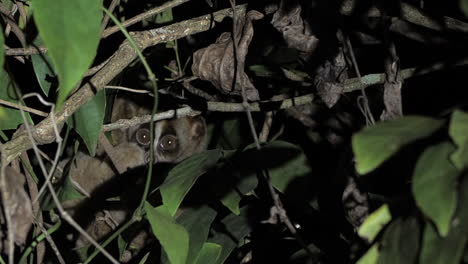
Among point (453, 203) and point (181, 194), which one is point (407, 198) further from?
point (181, 194)

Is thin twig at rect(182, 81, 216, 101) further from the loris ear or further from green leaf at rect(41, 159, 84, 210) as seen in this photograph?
the loris ear

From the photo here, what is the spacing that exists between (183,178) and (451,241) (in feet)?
2.42

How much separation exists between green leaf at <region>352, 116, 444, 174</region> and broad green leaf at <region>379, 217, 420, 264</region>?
0.30 feet

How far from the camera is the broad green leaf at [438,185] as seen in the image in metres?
0.58

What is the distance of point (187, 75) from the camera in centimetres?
172

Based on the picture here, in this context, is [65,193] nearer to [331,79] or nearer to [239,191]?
[239,191]

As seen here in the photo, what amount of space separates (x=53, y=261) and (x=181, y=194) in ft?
2.91

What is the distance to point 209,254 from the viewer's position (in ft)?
4.32

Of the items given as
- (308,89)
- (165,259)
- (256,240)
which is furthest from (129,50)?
(256,240)

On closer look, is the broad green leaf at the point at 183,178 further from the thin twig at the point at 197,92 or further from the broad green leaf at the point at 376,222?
the broad green leaf at the point at 376,222

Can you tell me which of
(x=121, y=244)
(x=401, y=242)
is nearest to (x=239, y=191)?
(x=121, y=244)

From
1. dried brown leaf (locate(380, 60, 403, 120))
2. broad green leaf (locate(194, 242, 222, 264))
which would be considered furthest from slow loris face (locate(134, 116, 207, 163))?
dried brown leaf (locate(380, 60, 403, 120))

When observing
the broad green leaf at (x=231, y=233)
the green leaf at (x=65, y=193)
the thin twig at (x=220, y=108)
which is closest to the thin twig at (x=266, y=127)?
the thin twig at (x=220, y=108)

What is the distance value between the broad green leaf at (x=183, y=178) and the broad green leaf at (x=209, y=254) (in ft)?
0.48
